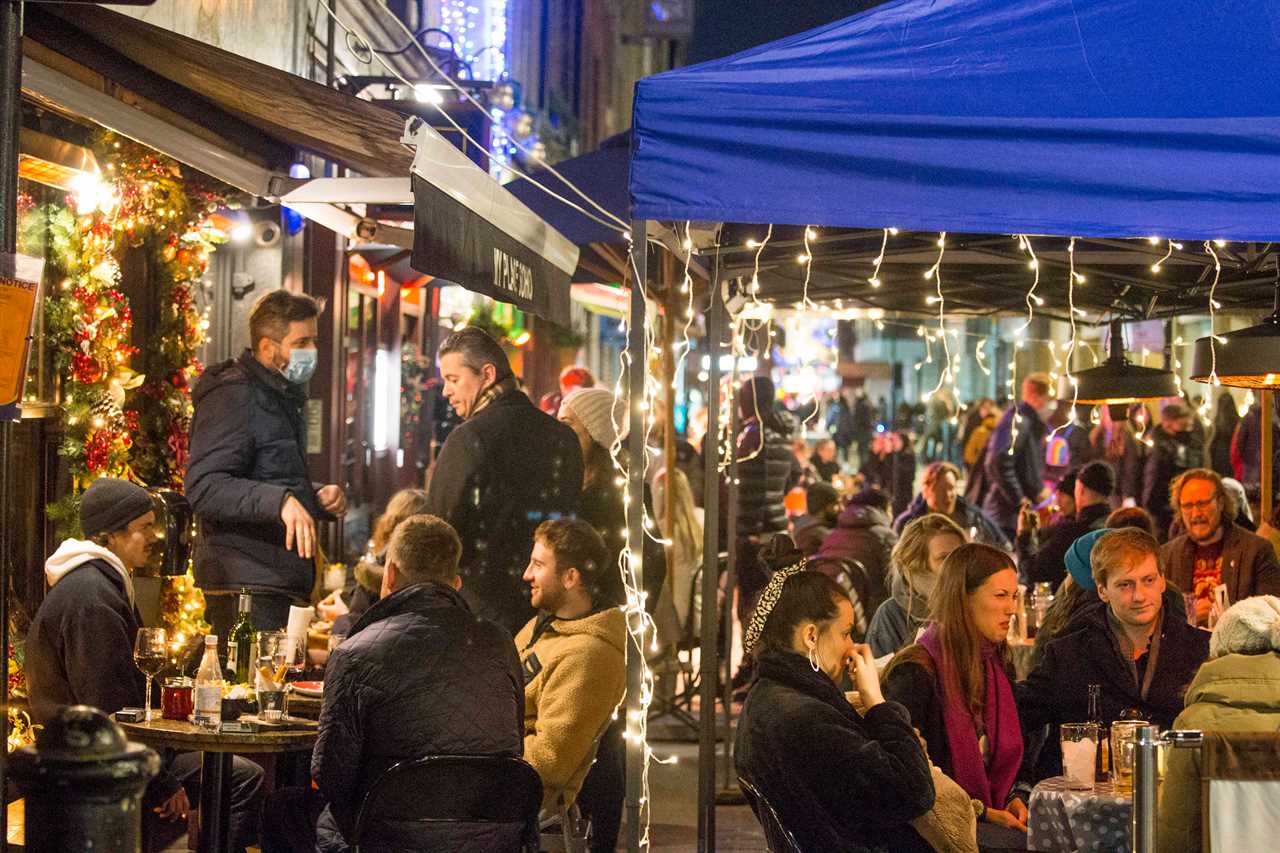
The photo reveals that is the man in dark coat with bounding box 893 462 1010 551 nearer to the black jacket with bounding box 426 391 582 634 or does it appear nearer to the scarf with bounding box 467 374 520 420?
the black jacket with bounding box 426 391 582 634

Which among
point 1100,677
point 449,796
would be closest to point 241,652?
point 449,796

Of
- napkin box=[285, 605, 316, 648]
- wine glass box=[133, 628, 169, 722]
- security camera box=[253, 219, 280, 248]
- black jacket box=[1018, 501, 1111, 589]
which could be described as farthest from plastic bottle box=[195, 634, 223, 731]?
security camera box=[253, 219, 280, 248]

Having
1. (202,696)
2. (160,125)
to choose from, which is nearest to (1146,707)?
(202,696)

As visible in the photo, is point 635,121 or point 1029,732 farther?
point 1029,732

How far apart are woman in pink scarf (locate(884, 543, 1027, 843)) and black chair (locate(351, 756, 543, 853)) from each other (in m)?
1.55

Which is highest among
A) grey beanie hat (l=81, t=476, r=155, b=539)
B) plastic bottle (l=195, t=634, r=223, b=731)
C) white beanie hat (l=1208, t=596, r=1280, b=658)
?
grey beanie hat (l=81, t=476, r=155, b=539)

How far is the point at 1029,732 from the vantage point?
6.30 m

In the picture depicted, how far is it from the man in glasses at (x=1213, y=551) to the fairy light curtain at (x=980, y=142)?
4.54 meters

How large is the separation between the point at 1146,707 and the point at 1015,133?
2684mm

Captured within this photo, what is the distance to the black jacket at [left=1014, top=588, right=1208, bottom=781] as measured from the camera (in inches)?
242

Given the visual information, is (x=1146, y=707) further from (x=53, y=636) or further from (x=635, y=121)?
(x=53, y=636)

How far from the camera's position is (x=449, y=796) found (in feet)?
14.9

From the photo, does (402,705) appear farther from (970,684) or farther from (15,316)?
(970,684)

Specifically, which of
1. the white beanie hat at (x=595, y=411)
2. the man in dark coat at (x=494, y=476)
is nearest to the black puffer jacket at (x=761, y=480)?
the white beanie hat at (x=595, y=411)
